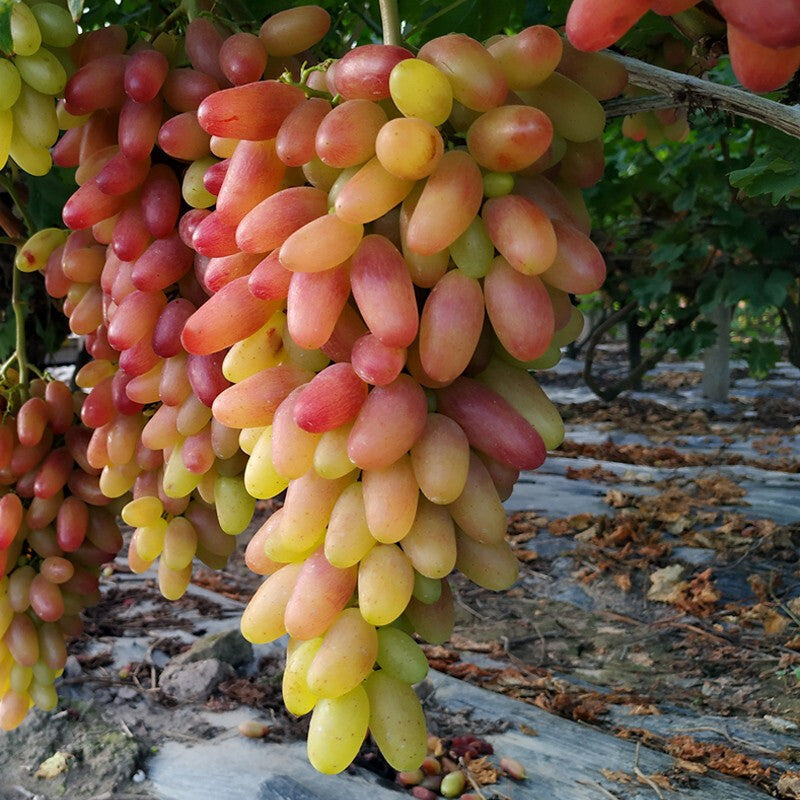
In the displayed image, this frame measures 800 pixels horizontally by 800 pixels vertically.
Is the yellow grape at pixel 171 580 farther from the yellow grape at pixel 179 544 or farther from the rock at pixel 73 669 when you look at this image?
the rock at pixel 73 669

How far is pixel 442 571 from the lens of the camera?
64 centimetres

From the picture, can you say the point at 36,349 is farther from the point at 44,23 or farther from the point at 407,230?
the point at 407,230

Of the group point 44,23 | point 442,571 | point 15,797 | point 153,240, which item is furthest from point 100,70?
point 15,797

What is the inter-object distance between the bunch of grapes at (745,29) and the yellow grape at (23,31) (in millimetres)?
572

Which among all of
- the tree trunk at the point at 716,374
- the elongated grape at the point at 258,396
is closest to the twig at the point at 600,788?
the elongated grape at the point at 258,396

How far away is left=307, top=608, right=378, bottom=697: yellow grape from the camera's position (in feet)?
2.08

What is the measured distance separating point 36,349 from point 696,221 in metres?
→ 2.16

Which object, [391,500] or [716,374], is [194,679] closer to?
[391,500]

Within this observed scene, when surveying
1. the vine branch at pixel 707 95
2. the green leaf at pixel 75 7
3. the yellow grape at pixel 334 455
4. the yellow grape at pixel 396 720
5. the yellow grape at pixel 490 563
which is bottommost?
the yellow grape at pixel 396 720

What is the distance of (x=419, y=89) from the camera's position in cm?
58

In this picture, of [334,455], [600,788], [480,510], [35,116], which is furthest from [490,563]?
[600,788]

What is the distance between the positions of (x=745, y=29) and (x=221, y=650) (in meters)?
1.76

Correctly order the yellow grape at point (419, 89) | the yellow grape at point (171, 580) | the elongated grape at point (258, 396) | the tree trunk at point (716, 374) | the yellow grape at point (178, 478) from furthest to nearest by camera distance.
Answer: the tree trunk at point (716, 374)
the yellow grape at point (171, 580)
the yellow grape at point (178, 478)
the elongated grape at point (258, 396)
the yellow grape at point (419, 89)

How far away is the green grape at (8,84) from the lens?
0.80m
